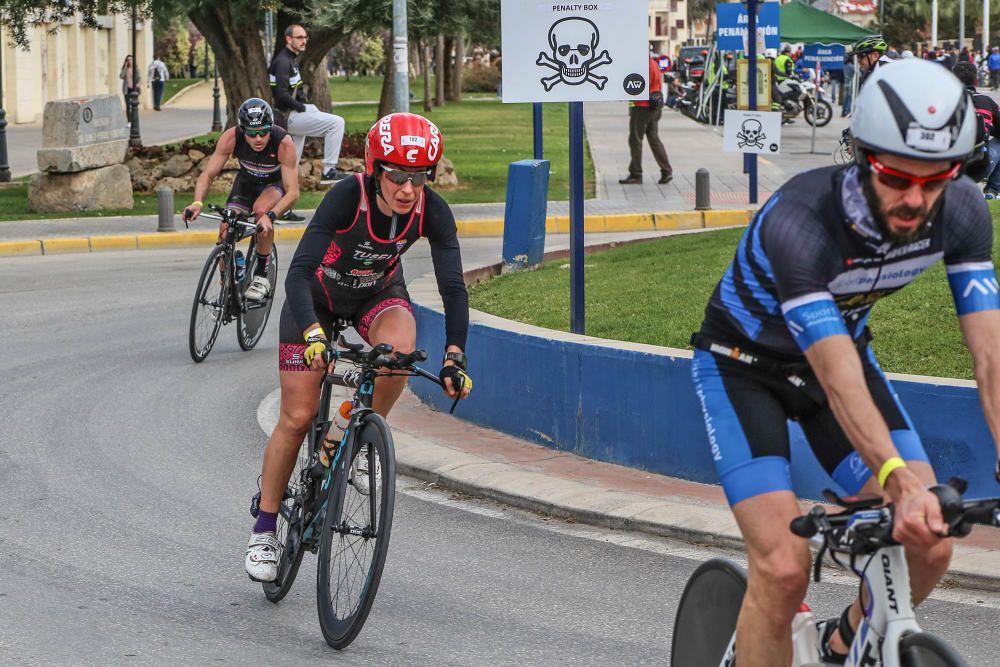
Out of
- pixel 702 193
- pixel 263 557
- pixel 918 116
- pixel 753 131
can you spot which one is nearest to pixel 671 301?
pixel 263 557

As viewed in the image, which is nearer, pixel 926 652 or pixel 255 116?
pixel 926 652

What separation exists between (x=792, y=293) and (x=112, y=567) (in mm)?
3789

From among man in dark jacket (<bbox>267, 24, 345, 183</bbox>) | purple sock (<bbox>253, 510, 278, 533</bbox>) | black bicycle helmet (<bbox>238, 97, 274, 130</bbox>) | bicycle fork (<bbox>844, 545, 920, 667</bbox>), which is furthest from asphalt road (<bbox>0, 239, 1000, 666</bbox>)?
man in dark jacket (<bbox>267, 24, 345, 183</bbox>)

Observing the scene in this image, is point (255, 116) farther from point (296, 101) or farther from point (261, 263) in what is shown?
point (296, 101)

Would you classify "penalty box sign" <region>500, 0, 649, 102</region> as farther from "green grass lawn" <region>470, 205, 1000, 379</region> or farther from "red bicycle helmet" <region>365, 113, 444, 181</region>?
"red bicycle helmet" <region>365, 113, 444, 181</region>

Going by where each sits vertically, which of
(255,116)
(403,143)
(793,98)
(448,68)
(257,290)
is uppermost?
(448,68)

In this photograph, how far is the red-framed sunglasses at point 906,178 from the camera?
11.3ft

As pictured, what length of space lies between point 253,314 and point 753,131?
28.0 ft

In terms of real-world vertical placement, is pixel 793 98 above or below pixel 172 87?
below

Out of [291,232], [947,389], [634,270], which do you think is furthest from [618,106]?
[947,389]

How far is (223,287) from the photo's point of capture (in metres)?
11.4

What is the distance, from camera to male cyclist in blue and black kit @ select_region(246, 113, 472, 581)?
5609 mm

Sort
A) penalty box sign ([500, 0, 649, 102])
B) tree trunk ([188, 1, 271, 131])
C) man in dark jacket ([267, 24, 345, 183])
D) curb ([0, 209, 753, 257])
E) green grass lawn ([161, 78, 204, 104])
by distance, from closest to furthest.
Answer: penalty box sign ([500, 0, 649, 102]), curb ([0, 209, 753, 257]), man in dark jacket ([267, 24, 345, 183]), tree trunk ([188, 1, 271, 131]), green grass lawn ([161, 78, 204, 104])

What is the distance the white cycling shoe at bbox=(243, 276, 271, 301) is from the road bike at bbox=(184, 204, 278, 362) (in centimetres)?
6
